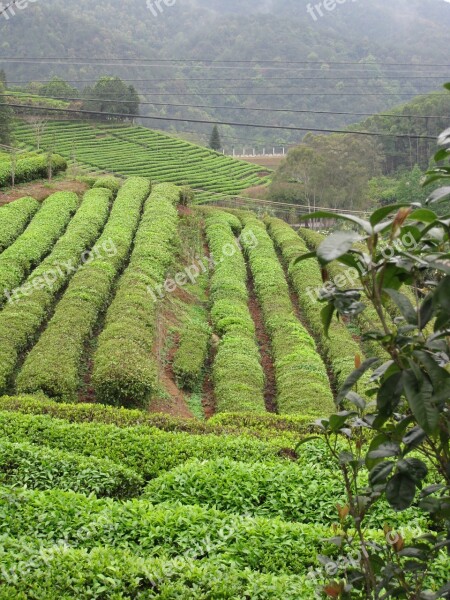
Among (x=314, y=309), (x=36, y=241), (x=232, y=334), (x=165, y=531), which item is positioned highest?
(x=165, y=531)

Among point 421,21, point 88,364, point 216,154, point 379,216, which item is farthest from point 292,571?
point 421,21

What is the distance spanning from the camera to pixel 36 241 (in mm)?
19016

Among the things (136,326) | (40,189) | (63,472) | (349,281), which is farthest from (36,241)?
(63,472)

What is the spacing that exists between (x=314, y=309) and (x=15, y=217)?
10.6m

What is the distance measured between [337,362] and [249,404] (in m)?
3.52

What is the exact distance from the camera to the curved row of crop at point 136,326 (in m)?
11.4

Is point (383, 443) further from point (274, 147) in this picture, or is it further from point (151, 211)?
point (274, 147)

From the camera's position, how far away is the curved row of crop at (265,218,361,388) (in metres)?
14.7

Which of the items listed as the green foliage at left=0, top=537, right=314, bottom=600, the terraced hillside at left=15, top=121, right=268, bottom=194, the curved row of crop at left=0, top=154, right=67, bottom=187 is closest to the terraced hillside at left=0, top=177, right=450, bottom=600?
the green foliage at left=0, top=537, right=314, bottom=600

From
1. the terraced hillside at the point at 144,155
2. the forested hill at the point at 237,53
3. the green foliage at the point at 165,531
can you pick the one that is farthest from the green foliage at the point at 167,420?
the forested hill at the point at 237,53

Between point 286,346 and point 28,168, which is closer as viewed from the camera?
point 286,346

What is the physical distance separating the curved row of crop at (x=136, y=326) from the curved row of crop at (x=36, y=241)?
262cm

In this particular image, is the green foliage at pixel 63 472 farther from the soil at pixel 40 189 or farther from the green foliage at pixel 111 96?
the green foliage at pixel 111 96

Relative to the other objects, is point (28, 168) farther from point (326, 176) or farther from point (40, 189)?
point (326, 176)
